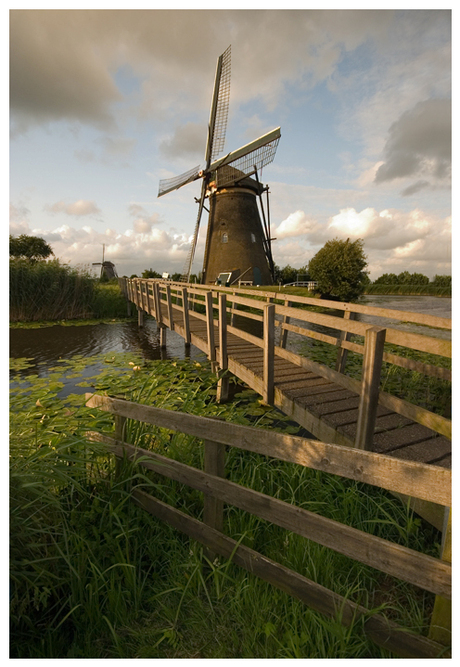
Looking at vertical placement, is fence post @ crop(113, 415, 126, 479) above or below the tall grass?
below

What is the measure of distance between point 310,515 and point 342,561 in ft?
2.21

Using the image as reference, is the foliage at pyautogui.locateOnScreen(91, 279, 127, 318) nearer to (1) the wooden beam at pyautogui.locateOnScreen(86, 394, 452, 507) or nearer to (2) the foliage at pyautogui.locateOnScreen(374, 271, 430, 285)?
(1) the wooden beam at pyautogui.locateOnScreen(86, 394, 452, 507)

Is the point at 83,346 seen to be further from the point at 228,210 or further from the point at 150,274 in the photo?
the point at 150,274

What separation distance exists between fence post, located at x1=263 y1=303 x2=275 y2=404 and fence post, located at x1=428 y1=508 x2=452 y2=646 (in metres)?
2.67

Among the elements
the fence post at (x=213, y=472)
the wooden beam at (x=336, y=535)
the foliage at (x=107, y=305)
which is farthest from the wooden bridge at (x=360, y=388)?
the foliage at (x=107, y=305)

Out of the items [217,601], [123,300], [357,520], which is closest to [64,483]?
[217,601]

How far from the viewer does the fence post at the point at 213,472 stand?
1824 millimetres

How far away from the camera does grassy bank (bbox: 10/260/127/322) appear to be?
46.1ft

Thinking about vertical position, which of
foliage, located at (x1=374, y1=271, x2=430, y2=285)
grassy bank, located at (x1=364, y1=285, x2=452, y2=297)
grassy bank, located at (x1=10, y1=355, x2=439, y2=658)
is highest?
foliage, located at (x1=374, y1=271, x2=430, y2=285)

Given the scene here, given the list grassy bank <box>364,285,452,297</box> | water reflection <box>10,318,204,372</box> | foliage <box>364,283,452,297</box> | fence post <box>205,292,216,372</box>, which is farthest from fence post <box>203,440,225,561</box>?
grassy bank <box>364,285,452,297</box>

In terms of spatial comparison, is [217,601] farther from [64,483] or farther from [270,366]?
[270,366]

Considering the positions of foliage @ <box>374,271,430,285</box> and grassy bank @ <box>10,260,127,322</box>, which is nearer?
grassy bank @ <box>10,260,127,322</box>

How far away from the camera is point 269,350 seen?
388 cm

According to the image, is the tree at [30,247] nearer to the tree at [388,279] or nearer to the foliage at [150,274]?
the foliage at [150,274]
